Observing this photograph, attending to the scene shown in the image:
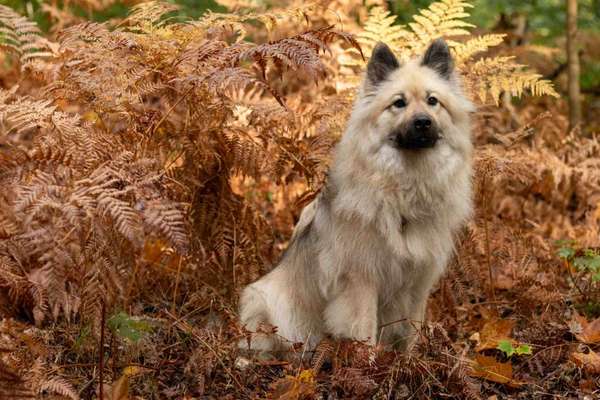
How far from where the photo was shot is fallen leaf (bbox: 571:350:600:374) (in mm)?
3713

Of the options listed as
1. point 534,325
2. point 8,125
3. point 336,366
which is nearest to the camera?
point 336,366

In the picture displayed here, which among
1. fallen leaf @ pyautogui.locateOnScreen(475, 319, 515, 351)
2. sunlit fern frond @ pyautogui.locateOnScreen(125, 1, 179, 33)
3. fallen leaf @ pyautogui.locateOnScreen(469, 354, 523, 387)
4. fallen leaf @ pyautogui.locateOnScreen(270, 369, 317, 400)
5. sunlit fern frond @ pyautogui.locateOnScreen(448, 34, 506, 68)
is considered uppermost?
sunlit fern frond @ pyautogui.locateOnScreen(125, 1, 179, 33)

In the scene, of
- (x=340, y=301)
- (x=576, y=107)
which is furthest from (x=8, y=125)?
(x=576, y=107)

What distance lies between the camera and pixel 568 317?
14.7ft

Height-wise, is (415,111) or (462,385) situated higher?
(415,111)

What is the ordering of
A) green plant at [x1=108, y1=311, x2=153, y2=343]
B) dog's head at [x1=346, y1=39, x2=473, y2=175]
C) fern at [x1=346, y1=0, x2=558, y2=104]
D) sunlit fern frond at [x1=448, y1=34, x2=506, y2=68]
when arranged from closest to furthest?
green plant at [x1=108, y1=311, x2=153, y2=343] → dog's head at [x1=346, y1=39, x2=473, y2=175] → fern at [x1=346, y1=0, x2=558, y2=104] → sunlit fern frond at [x1=448, y1=34, x2=506, y2=68]

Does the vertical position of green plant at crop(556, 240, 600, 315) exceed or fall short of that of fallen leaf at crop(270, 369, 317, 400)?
it falls short

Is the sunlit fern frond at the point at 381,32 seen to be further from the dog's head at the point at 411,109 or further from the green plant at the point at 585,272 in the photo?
the green plant at the point at 585,272

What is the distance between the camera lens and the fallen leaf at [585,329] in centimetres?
399

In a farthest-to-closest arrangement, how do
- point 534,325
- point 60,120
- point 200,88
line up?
point 534,325
point 200,88
point 60,120

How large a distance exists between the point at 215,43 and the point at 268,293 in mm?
1574

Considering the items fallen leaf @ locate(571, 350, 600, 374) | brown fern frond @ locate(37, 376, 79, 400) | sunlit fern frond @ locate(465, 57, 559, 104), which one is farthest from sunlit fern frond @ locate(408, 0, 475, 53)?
brown fern frond @ locate(37, 376, 79, 400)

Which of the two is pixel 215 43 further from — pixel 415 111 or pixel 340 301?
pixel 340 301

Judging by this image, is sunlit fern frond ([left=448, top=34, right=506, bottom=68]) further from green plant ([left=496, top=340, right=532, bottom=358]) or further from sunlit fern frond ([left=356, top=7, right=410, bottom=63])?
green plant ([left=496, top=340, right=532, bottom=358])
